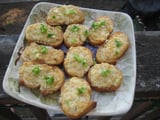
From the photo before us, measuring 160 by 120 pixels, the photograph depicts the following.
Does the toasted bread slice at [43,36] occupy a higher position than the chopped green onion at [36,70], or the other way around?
the toasted bread slice at [43,36]

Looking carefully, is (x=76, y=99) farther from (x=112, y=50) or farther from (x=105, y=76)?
(x=112, y=50)

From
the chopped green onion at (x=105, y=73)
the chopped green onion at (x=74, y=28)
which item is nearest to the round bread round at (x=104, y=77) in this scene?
the chopped green onion at (x=105, y=73)

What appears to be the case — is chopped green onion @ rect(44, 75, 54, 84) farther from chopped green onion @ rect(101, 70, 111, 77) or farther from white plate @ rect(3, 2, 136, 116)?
chopped green onion @ rect(101, 70, 111, 77)

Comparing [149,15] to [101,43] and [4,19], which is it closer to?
[101,43]

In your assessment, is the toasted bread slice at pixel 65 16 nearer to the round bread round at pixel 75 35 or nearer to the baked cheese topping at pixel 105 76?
the round bread round at pixel 75 35

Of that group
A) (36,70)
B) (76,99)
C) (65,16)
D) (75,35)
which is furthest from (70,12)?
(76,99)

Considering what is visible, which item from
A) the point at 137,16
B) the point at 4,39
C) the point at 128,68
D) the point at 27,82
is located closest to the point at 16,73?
the point at 27,82
